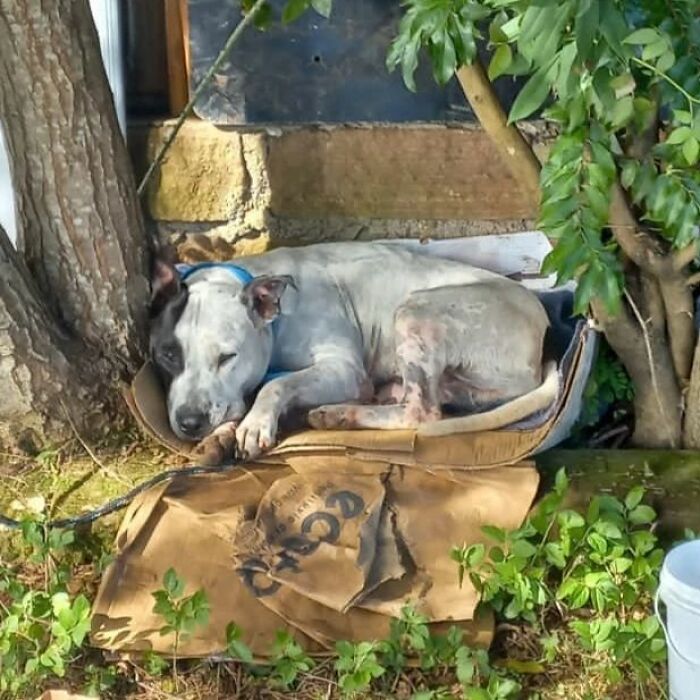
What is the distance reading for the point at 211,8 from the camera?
10.9 feet

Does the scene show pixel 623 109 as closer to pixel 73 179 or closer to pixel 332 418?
pixel 332 418

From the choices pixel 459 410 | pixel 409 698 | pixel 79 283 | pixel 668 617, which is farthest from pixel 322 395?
pixel 668 617

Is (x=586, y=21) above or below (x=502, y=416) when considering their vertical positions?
above

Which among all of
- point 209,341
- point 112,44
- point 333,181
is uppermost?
point 112,44

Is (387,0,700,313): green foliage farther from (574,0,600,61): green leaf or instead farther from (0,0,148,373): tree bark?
(0,0,148,373): tree bark

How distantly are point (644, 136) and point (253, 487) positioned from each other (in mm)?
1201

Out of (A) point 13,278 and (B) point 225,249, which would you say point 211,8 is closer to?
(B) point 225,249

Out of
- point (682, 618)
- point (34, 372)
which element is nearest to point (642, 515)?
point (682, 618)

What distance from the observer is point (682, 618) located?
210 cm

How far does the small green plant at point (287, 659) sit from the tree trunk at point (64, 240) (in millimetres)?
814

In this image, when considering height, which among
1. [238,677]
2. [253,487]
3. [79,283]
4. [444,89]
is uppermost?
[444,89]

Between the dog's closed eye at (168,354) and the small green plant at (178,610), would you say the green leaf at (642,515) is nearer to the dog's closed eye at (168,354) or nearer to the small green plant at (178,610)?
the small green plant at (178,610)

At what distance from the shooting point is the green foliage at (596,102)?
2039 millimetres

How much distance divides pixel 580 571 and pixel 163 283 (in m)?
1.25
